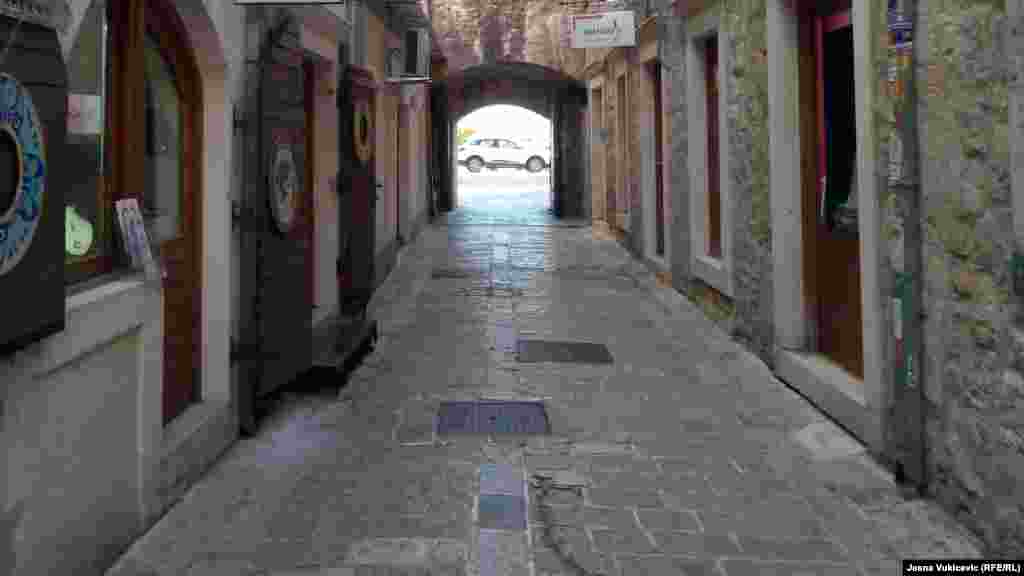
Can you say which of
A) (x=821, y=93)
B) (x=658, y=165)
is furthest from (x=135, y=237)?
(x=658, y=165)

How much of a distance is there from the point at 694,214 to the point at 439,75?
8314mm

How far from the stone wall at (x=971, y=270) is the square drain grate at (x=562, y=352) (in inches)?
115

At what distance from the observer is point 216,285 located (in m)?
4.38

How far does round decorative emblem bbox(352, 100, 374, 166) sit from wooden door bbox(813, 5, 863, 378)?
128 inches

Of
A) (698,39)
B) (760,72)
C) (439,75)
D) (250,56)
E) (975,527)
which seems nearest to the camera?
(975,527)

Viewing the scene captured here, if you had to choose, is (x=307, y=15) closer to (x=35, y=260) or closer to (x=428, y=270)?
(x=35, y=260)

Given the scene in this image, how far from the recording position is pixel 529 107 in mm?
23250

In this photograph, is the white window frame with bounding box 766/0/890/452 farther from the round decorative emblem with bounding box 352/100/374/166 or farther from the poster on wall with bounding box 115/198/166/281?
the poster on wall with bounding box 115/198/166/281

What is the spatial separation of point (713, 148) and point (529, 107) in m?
15.6

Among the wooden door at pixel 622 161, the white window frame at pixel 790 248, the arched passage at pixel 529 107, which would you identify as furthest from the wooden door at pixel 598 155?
the white window frame at pixel 790 248

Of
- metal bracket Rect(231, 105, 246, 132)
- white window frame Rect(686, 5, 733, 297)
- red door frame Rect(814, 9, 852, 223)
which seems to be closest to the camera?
metal bracket Rect(231, 105, 246, 132)

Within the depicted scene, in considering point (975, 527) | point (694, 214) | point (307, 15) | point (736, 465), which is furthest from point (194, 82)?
point (694, 214)

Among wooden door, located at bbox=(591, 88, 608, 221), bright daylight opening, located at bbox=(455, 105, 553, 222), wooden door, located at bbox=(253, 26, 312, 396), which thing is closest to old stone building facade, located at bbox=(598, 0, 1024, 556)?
wooden door, located at bbox=(253, 26, 312, 396)

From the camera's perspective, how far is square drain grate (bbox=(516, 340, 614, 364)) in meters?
6.43
